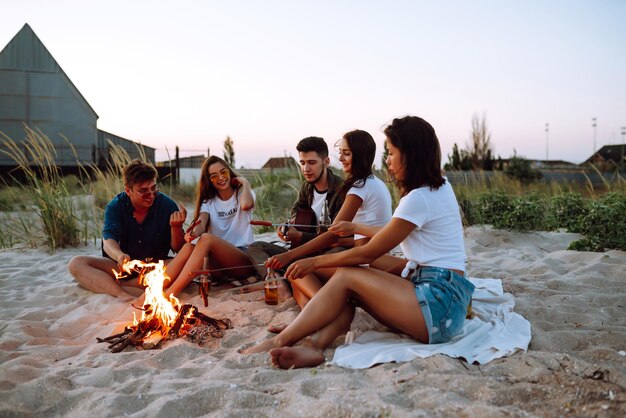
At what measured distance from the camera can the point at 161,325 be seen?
3.33 metres

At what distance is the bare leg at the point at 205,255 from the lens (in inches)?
158

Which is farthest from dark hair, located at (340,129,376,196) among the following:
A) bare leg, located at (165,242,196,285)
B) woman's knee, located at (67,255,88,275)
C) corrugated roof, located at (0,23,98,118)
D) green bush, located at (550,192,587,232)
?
corrugated roof, located at (0,23,98,118)

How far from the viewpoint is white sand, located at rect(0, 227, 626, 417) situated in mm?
2156

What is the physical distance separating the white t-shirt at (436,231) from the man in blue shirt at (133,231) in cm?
210

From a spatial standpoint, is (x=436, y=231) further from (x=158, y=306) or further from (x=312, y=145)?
(x=158, y=306)

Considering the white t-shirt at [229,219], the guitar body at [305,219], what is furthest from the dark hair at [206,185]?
the guitar body at [305,219]

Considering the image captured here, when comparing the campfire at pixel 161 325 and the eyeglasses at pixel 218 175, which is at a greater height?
the eyeglasses at pixel 218 175

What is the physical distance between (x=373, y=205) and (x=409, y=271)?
3.13ft

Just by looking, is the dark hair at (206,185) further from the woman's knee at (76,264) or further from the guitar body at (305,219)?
the woman's knee at (76,264)

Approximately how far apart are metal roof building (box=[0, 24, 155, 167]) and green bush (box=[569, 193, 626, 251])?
48.0 ft

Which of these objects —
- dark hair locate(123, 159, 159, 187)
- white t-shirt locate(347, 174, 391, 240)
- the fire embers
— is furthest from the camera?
dark hair locate(123, 159, 159, 187)

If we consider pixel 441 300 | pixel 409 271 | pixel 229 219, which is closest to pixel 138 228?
pixel 229 219

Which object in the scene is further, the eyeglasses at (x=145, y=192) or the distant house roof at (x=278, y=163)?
the distant house roof at (x=278, y=163)

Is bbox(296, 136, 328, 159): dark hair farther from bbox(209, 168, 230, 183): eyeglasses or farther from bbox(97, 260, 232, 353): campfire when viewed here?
bbox(97, 260, 232, 353): campfire
